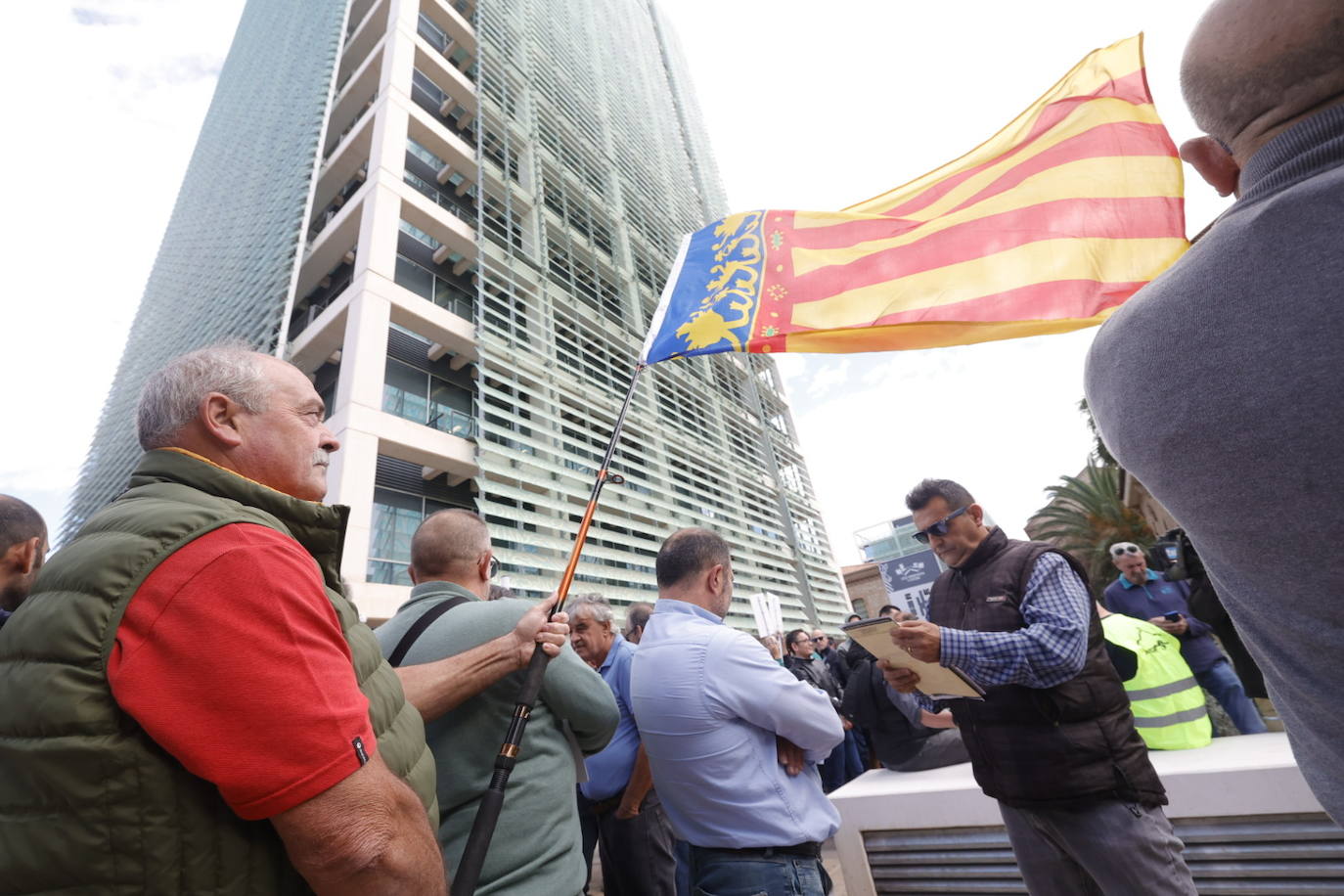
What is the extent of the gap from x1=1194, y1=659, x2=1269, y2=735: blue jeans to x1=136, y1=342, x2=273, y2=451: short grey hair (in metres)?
5.92

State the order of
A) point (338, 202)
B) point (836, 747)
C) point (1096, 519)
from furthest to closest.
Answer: point (1096, 519), point (338, 202), point (836, 747)

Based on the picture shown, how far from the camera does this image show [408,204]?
32.7ft

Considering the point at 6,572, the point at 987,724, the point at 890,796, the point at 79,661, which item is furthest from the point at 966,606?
the point at 6,572

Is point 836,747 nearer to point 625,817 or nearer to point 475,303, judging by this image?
point 625,817

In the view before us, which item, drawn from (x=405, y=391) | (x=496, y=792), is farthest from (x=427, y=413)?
(x=496, y=792)

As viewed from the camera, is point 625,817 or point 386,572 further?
point 386,572

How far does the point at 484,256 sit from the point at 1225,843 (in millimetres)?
10472

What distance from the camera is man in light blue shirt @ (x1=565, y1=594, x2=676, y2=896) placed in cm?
314

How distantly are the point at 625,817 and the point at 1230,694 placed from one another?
4.60 m

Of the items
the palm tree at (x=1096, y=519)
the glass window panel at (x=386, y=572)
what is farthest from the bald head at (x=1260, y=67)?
the palm tree at (x=1096, y=519)

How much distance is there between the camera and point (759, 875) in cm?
191

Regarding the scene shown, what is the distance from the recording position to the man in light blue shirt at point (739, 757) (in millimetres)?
1951

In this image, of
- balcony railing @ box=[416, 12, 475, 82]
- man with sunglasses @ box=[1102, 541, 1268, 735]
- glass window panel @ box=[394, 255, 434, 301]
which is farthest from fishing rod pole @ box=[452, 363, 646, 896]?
balcony railing @ box=[416, 12, 475, 82]

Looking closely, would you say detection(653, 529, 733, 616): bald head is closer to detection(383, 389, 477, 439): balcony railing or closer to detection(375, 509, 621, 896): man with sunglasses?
detection(375, 509, 621, 896): man with sunglasses
